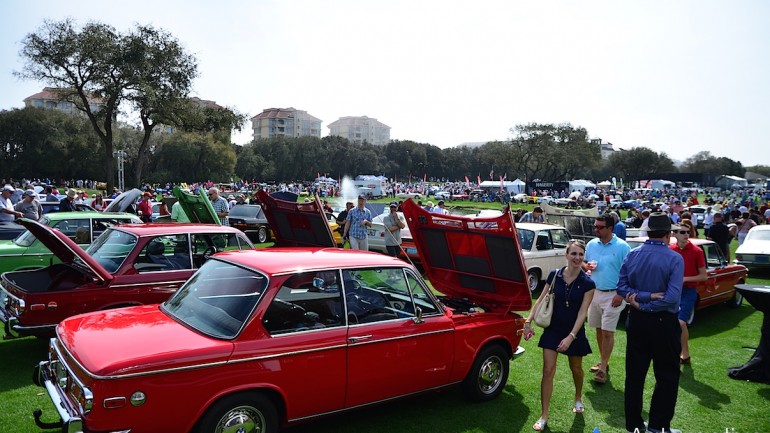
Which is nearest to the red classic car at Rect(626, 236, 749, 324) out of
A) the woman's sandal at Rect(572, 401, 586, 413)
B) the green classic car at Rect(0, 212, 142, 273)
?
the woman's sandal at Rect(572, 401, 586, 413)

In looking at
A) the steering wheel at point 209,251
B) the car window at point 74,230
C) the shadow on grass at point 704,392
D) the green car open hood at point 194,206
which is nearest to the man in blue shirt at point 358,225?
the green car open hood at point 194,206

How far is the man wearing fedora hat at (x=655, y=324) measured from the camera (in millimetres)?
4270

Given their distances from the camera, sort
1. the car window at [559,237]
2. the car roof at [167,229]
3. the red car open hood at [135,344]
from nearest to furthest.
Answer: the red car open hood at [135,344], the car roof at [167,229], the car window at [559,237]

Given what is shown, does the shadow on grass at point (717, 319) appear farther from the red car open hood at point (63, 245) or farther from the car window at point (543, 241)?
the red car open hood at point (63, 245)

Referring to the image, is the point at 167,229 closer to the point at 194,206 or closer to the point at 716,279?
the point at 194,206

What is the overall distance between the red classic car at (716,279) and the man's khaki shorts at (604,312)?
3.84 metres

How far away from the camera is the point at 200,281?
15.0 feet

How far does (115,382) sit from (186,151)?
62.2 meters

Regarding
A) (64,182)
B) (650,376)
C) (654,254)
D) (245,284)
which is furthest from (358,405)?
(64,182)

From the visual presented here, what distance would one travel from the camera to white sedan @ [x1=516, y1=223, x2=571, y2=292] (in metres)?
11.1

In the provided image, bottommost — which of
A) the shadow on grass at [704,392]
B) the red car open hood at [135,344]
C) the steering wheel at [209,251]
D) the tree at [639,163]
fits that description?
the shadow on grass at [704,392]

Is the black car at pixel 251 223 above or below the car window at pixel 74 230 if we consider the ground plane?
below

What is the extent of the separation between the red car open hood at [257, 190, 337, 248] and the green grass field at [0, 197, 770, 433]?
3368 millimetres

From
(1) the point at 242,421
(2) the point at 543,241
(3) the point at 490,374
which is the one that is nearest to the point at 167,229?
(1) the point at 242,421
